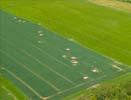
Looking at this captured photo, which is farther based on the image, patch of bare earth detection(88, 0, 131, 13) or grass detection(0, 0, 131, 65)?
patch of bare earth detection(88, 0, 131, 13)

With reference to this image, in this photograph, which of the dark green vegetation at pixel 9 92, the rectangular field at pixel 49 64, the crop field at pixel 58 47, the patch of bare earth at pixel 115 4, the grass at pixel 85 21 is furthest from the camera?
the patch of bare earth at pixel 115 4

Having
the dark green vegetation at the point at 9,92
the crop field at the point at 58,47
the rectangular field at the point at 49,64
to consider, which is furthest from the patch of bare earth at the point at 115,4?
the dark green vegetation at the point at 9,92

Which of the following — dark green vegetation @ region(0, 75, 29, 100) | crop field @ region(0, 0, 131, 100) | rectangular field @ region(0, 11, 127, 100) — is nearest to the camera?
dark green vegetation @ region(0, 75, 29, 100)

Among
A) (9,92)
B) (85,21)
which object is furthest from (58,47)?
(9,92)

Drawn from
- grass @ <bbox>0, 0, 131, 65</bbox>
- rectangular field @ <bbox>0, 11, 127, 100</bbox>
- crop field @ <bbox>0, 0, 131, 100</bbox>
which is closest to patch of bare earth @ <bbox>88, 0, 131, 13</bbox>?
crop field @ <bbox>0, 0, 131, 100</bbox>

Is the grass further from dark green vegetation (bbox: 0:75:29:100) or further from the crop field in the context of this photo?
dark green vegetation (bbox: 0:75:29:100)

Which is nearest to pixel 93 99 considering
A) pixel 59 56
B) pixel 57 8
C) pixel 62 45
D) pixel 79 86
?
pixel 79 86

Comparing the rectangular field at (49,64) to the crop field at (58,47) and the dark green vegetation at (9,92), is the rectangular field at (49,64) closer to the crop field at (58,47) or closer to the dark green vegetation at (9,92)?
the crop field at (58,47)
